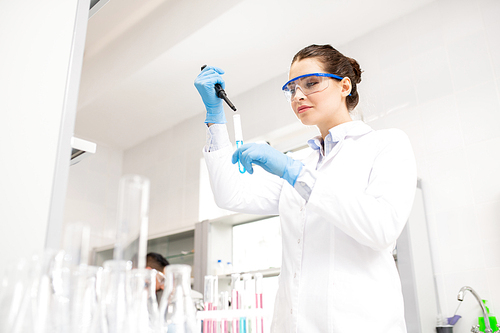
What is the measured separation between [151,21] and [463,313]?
8.54ft

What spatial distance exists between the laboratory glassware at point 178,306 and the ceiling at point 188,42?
7.75 feet

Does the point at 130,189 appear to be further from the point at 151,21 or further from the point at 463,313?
the point at 151,21

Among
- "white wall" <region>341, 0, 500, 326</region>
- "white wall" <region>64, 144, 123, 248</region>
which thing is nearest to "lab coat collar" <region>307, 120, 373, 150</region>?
"white wall" <region>341, 0, 500, 326</region>

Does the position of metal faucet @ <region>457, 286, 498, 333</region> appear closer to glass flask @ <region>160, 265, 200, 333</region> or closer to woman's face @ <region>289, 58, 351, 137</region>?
woman's face @ <region>289, 58, 351, 137</region>

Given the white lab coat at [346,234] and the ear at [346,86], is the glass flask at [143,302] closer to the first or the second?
the white lab coat at [346,234]

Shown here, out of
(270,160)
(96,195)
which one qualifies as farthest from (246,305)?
(96,195)

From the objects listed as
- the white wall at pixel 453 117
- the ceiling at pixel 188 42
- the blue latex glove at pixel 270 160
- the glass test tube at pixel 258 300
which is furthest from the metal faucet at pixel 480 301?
the ceiling at pixel 188 42

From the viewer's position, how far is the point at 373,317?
97 centimetres

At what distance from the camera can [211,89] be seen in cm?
115

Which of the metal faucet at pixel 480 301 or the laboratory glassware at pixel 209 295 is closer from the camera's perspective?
the metal faucet at pixel 480 301

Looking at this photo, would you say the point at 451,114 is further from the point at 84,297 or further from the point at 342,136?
Answer: the point at 84,297

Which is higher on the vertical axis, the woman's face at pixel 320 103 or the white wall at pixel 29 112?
the woman's face at pixel 320 103

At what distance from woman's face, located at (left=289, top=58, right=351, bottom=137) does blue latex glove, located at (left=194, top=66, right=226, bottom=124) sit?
A: 9.1 inches

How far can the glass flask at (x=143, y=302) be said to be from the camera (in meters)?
0.44
